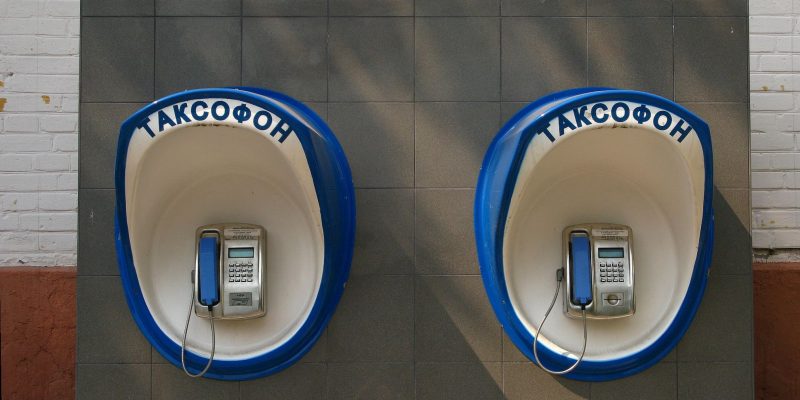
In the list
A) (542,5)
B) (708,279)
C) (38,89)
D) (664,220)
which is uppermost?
(542,5)

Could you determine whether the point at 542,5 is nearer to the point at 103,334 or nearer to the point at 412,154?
the point at 412,154

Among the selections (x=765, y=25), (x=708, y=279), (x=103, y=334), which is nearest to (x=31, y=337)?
(x=103, y=334)

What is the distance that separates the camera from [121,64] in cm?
304

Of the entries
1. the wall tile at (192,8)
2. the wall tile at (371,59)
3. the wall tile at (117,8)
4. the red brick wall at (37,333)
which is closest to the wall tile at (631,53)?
the wall tile at (371,59)

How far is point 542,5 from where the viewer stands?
305cm

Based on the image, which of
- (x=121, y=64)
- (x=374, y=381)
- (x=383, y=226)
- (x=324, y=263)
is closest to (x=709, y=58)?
(x=383, y=226)

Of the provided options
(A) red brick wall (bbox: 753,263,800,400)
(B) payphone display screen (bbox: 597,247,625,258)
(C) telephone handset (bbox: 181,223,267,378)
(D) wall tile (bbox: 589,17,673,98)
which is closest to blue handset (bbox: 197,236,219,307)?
(C) telephone handset (bbox: 181,223,267,378)

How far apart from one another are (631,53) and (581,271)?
986 millimetres

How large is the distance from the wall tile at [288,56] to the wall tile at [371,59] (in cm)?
5

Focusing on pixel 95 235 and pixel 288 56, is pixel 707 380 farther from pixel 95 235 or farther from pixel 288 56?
pixel 95 235

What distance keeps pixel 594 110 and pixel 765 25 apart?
1766 millimetres

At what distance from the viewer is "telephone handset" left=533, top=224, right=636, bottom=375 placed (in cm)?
273

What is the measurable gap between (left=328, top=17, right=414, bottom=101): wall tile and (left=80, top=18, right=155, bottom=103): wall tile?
78cm

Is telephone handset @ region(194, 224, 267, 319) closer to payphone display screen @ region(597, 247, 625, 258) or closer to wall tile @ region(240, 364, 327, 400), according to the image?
wall tile @ region(240, 364, 327, 400)
